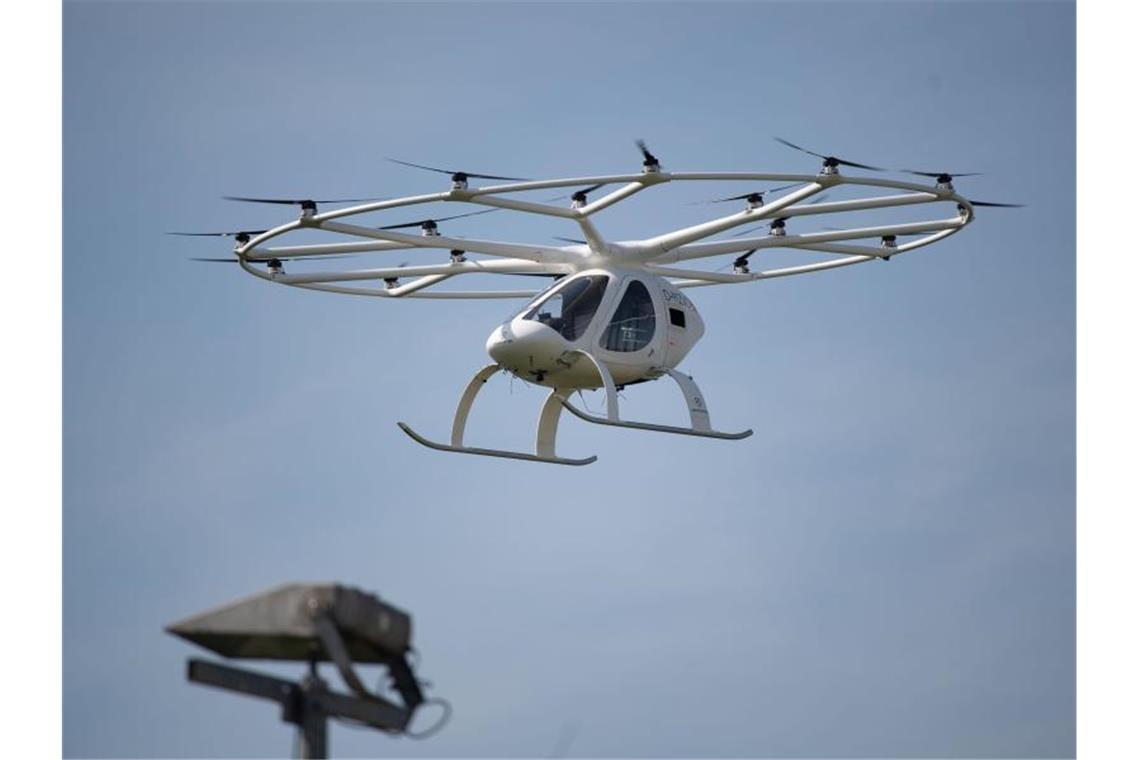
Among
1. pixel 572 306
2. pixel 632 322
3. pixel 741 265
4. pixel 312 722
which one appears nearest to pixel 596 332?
pixel 572 306

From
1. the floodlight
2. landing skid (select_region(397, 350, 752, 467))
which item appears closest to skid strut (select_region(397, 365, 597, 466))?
landing skid (select_region(397, 350, 752, 467))

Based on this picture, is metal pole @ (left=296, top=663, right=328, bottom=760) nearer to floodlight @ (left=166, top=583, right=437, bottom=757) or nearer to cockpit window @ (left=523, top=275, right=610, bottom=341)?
floodlight @ (left=166, top=583, right=437, bottom=757)

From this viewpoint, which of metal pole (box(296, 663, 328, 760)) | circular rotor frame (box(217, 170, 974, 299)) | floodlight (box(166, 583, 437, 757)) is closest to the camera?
floodlight (box(166, 583, 437, 757))

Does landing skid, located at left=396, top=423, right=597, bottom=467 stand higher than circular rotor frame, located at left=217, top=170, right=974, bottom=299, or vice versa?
circular rotor frame, located at left=217, top=170, right=974, bottom=299

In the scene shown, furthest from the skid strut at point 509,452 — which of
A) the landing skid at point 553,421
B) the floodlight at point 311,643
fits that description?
the floodlight at point 311,643

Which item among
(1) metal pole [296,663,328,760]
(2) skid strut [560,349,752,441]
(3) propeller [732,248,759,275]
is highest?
(3) propeller [732,248,759,275]

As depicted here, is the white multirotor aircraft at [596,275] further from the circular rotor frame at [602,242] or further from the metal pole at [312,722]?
the metal pole at [312,722]
